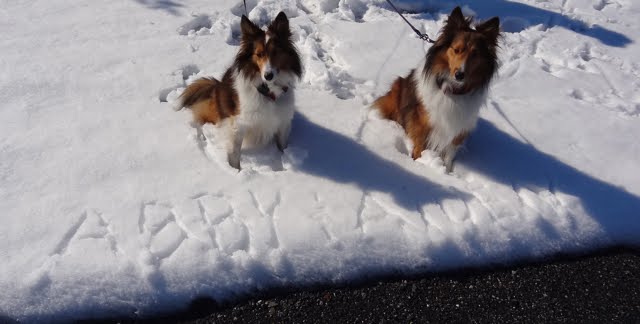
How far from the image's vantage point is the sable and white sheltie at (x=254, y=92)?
3084 mm

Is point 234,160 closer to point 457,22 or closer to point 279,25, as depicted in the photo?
point 279,25

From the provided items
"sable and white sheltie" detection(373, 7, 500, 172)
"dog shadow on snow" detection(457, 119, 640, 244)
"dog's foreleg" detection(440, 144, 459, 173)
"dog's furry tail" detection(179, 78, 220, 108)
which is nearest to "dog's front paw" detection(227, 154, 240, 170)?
"dog's furry tail" detection(179, 78, 220, 108)

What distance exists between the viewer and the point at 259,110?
3377 millimetres

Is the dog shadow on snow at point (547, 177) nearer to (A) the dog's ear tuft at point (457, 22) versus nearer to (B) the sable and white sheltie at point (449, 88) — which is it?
(B) the sable and white sheltie at point (449, 88)

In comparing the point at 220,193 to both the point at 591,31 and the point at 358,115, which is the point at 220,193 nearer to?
the point at 358,115

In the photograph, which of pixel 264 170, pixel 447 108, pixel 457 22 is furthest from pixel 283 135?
pixel 457 22

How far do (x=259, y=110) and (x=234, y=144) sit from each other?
0.42 metres

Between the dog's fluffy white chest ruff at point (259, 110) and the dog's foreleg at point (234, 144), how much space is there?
4cm

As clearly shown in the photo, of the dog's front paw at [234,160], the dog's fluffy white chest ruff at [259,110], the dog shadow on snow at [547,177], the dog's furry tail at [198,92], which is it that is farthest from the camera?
the dog's furry tail at [198,92]

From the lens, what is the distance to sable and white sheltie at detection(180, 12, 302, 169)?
3084 millimetres

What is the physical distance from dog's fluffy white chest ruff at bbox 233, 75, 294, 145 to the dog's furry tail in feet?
1.85

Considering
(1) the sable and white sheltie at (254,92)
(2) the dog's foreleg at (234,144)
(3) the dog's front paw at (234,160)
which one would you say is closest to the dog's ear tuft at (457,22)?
(1) the sable and white sheltie at (254,92)

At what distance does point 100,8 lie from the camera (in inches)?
213

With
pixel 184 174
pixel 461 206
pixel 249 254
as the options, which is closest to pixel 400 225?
pixel 461 206
